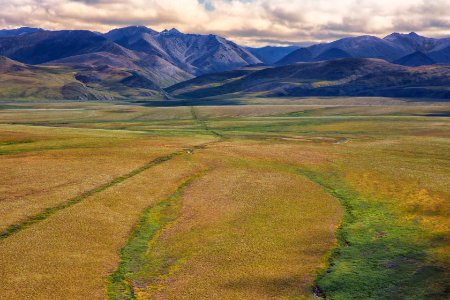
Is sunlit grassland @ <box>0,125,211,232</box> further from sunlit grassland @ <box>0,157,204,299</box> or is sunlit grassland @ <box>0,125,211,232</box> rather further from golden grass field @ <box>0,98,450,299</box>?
sunlit grassland @ <box>0,157,204,299</box>

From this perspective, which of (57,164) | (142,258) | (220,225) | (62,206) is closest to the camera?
(142,258)

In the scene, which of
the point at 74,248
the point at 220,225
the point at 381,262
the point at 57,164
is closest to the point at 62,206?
the point at 74,248

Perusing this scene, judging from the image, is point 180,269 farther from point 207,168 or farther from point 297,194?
point 207,168

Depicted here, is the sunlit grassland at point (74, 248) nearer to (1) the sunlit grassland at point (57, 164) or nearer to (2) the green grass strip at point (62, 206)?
(2) the green grass strip at point (62, 206)

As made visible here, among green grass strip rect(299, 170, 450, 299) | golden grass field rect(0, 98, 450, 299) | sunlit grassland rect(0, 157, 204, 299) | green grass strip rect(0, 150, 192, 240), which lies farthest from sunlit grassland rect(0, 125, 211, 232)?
green grass strip rect(299, 170, 450, 299)

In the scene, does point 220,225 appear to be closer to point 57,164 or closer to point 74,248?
point 74,248

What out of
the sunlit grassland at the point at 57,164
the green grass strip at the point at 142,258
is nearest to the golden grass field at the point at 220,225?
the green grass strip at the point at 142,258
